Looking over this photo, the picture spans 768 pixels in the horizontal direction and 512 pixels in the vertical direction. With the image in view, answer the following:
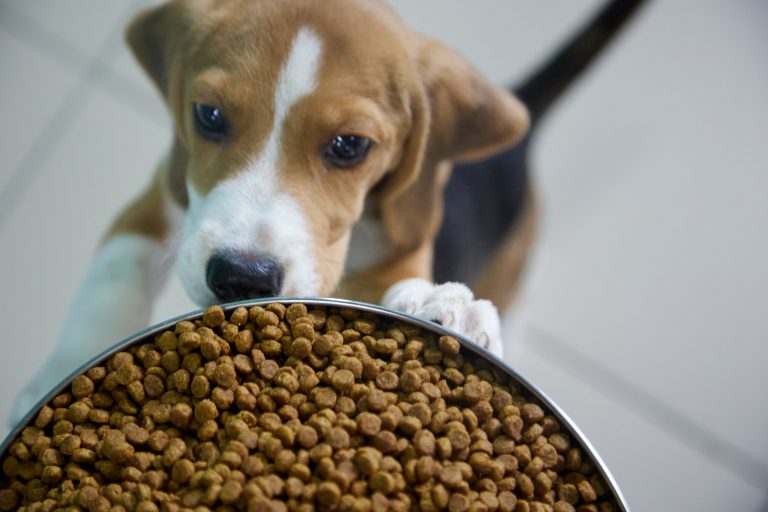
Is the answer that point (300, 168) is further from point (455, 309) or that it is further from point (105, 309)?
point (105, 309)

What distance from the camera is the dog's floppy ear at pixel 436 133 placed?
68.2 inches

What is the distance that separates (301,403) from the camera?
132 cm

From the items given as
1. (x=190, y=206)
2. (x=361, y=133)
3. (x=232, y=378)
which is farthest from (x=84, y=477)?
(x=361, y=133)

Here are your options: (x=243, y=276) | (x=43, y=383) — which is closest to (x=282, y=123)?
(x=243, y=276)

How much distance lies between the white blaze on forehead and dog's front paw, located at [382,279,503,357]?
211mm

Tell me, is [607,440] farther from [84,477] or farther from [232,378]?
[84,477]

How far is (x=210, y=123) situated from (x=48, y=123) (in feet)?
3.40

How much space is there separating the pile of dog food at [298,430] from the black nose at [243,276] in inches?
3.9

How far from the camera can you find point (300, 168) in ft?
5.13

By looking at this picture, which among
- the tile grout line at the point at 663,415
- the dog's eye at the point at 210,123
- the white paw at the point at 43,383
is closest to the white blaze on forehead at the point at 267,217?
the dog's eye at the point at 210,123

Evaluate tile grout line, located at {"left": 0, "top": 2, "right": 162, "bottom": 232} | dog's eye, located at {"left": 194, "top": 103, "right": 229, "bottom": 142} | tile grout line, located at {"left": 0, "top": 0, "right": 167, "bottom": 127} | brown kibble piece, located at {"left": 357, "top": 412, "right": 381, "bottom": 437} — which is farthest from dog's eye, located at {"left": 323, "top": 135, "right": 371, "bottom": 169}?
tile grout line, located at {"left": 0, "top": 2, "right": 162, "bottom": 232}

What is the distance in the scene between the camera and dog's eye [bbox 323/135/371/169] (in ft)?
5.21

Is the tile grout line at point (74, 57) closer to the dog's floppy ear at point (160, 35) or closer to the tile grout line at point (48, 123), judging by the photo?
the tile grout line at point (48, 123)

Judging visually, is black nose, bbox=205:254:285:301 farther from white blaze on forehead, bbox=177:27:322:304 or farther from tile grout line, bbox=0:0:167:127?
tile grout line, bbox=0:0:167:127
